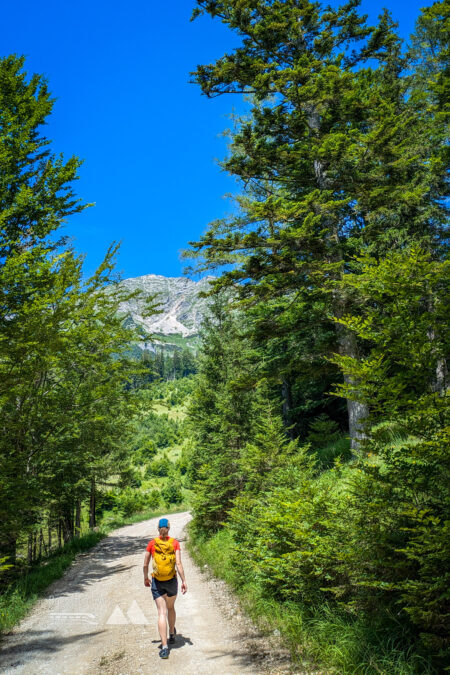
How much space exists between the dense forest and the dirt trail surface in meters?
0.48

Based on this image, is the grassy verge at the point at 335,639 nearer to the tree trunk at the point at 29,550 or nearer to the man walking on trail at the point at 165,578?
the man walking on trail at the point at 165,578

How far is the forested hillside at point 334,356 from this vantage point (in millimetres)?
3695

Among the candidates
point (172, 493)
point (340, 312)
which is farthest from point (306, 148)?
point (172, 493)

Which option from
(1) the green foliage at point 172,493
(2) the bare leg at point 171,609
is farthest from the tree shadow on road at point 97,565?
(1) the green foliage at point 172,493

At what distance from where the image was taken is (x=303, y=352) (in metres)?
11.4

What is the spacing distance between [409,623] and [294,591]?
6.31 ft

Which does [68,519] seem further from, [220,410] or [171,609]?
[171,609]

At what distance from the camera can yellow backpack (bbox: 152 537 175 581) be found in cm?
561

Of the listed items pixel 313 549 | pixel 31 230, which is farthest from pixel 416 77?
pixel 313 549

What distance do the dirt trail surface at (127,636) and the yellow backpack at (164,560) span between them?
37.4 inches

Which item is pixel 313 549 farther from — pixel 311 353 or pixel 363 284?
pixel 311 353

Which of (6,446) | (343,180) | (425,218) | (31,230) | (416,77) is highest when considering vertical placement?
(416,77)

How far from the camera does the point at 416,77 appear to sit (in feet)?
59.7

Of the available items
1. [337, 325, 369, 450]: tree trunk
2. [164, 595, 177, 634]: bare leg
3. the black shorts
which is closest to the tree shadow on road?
[164, 595, 177, 634]: bare leg
